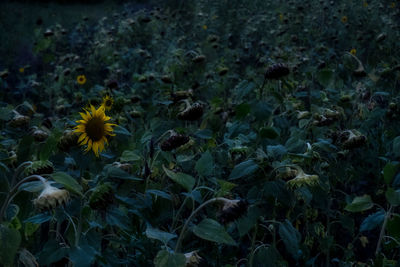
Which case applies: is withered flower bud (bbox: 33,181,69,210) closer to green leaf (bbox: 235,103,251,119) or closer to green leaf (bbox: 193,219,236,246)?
green leaf (bbox: 193,219,236,246)

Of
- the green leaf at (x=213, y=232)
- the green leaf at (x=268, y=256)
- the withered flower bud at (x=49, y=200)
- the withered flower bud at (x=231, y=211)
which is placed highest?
the withered flower bud at (x=49, y=200)

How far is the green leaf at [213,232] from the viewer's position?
0.87 m

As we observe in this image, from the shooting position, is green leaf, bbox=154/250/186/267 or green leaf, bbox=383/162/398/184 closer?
green leaf, bbox=154/250/186/267

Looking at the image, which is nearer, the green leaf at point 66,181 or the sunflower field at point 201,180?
the green leaf at point 66,181

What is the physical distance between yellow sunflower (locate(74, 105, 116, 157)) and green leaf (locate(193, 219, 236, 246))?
1.34ft

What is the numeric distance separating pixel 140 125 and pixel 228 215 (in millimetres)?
1409

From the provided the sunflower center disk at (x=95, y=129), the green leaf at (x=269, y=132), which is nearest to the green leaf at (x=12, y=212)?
the sunflower center disk at (x=95, y=129)

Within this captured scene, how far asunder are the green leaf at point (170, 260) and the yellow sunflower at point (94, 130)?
40cm

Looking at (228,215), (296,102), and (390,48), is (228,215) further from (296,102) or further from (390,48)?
(390,48)

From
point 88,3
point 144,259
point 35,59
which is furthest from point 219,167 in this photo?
point 88,3

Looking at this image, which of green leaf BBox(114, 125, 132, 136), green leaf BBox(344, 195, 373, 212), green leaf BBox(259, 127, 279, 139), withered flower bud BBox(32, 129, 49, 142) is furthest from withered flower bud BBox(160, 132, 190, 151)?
green leaf BBox(344, 195, 373, 212)

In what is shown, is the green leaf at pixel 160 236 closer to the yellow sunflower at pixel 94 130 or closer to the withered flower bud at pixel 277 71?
the yellow sunflower at pixel 94 130

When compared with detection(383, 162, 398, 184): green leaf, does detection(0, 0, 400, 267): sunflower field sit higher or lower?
lower

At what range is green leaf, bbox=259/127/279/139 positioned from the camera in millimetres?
1336
